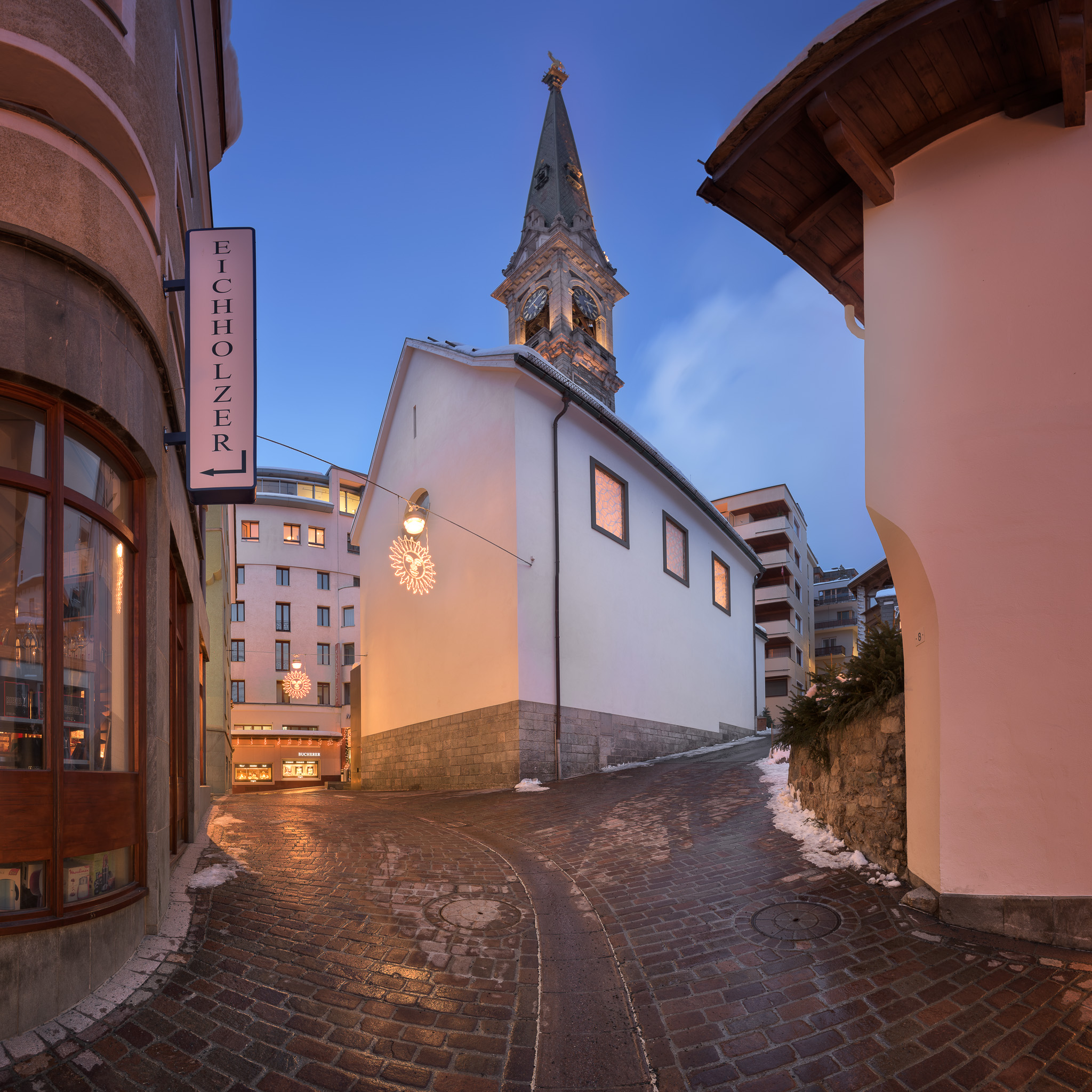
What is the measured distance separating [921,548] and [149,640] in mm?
5665

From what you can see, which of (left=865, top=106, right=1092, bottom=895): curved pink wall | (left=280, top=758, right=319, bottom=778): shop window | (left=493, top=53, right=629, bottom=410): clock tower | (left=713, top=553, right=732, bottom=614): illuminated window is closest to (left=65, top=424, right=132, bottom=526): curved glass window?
(left=865, top=106, right=1092, bottom=895): curved pink wall

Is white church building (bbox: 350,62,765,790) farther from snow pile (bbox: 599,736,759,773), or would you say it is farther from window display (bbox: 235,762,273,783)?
window display (bbox: 235,762,273,783)

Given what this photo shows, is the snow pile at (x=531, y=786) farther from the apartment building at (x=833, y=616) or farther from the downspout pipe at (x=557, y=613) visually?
the apartment building at (x=833, y=616)

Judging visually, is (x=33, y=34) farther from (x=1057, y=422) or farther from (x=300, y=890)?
(x=1057, y=422)

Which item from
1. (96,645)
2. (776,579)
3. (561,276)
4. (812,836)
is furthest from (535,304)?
(96,645)

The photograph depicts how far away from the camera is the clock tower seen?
49469 mm

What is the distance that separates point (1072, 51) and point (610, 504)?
46.2 feet

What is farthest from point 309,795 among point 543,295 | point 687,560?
point 543,295

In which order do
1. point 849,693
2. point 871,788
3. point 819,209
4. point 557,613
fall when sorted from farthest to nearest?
point 557,613 → point 819,209 → point 849,693 → point 871,788

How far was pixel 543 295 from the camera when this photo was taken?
5219cm

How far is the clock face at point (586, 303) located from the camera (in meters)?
51.4

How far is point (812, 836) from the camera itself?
7.73 meters

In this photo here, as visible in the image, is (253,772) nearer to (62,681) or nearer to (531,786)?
(531,786)

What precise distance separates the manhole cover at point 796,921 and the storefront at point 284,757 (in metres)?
37.6
